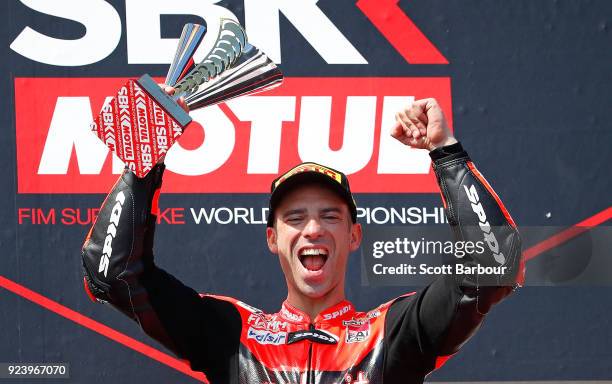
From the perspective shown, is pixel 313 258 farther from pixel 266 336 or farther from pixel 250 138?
pixel 250 138

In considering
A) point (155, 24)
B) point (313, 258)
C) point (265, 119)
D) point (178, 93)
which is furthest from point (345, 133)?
point (178, 93)

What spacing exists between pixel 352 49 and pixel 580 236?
3.14 feet

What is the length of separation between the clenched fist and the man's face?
0.26 m

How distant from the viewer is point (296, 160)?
10.2ft

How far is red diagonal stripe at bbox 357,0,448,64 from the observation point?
312 cm

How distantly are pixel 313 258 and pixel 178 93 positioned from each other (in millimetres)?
500

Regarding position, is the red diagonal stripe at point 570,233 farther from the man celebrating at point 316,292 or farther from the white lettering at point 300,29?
the man celebrating at point 316,292

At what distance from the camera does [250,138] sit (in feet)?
10.2

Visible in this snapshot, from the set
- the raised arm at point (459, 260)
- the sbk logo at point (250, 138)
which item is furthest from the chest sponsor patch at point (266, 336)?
the sbk logo at point (250, 138)

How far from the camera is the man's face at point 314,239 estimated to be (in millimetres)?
2240

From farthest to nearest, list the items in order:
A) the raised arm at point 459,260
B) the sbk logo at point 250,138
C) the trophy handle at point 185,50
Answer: the sbk logo at point 250,138 < the trophy handle at point 185,50 < the raised arm at point 459,260

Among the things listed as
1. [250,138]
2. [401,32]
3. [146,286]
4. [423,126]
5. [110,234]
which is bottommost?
[146,286]

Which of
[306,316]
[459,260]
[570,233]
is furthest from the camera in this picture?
[570,233]

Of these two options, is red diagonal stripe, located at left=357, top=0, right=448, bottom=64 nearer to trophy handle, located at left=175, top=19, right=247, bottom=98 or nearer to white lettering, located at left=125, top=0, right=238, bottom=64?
white lettering, located at left=125, top=0, right=238, bottom=64
